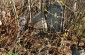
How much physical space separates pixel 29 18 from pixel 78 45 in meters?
1.11

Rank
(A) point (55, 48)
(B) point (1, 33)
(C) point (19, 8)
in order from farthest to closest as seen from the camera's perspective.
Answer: (C) point (19, 8)
(B) point (1, 33)
(A) point (55, 48)

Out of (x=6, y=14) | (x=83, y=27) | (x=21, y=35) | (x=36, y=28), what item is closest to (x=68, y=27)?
(x=83, y=27)

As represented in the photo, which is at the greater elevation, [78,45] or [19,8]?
[19,8]

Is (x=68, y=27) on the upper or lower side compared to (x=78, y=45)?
upper

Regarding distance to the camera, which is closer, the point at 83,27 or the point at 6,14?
the point at 83,27

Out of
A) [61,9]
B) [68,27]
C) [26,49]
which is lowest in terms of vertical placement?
[26,49]

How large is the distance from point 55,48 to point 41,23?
26.6 inches

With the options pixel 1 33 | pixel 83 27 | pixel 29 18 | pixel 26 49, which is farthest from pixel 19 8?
pixel 83 27

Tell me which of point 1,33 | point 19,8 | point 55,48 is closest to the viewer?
point 55,48

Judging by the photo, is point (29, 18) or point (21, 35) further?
point (29, 18)

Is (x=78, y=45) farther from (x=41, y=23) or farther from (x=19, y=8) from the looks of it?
(x=19, y=8)

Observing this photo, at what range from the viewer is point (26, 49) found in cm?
404

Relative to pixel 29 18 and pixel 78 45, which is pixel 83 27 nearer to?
pixel 78 45

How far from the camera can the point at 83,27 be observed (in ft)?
13.6
